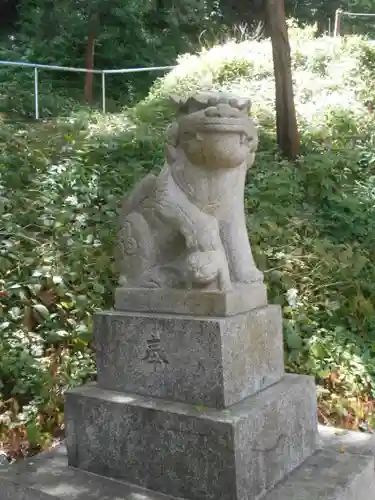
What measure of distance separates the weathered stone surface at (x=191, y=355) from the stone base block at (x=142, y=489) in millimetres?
431

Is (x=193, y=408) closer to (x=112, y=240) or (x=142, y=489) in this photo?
(x=142, y=489)

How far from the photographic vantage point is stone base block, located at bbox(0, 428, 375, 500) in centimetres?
Result: 248

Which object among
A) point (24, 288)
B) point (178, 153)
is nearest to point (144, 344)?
point (178, 153)

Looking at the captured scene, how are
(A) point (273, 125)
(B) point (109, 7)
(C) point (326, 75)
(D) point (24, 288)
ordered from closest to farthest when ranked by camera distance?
1. (D) point (24, 288)
2. (A) point (273, 125)
3. (C) point (326, 75)
4. (B) point (109, 7)

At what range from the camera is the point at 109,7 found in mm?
11633

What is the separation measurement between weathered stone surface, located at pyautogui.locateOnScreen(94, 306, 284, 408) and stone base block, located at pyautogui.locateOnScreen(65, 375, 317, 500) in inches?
2.3

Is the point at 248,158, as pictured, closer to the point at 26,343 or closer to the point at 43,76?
the point at 26,343

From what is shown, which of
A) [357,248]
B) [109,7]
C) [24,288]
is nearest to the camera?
[24,288]

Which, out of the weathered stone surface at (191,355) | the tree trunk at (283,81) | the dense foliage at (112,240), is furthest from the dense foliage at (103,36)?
the weathered stone surface at (191,355)

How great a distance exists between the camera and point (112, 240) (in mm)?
4934

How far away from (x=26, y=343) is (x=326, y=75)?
6938 millimetres

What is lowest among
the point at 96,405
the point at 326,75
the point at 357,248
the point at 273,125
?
the point at 96,405

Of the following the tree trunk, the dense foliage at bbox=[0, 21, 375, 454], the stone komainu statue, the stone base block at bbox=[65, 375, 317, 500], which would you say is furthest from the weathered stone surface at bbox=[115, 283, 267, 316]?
the tree trunk

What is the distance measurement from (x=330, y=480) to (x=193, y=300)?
3.38 feet
